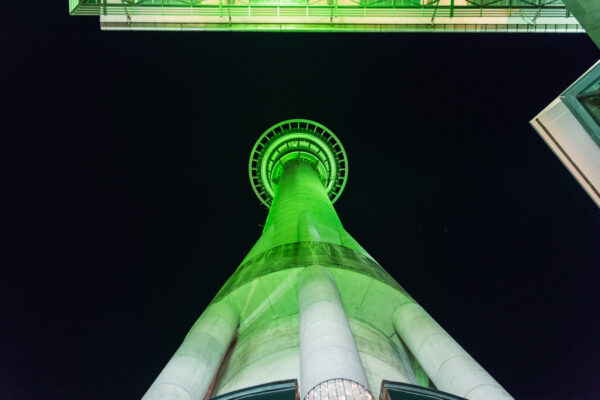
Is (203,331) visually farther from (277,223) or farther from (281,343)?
(277,223)

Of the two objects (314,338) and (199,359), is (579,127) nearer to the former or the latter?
(314,338)

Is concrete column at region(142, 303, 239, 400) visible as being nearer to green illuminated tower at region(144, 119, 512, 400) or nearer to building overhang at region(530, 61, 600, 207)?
green illuminated tower at region(144, 119, 512, 400)

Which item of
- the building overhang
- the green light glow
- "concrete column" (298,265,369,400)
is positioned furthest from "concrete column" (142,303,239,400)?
the building overhang

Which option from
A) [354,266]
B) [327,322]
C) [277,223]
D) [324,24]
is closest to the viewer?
[327,322]

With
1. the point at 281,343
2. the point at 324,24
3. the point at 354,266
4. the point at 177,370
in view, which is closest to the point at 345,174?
the point at 324,24

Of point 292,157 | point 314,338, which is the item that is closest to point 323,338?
point 314,338

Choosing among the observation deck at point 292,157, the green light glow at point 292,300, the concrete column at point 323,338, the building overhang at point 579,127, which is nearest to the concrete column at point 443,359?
the green light glow at point 292,300
